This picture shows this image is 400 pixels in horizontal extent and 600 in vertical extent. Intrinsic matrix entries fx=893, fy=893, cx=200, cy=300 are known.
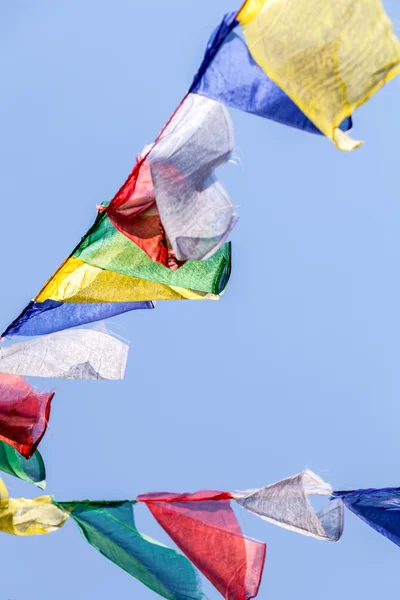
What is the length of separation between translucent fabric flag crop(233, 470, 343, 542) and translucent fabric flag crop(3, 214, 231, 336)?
126cm

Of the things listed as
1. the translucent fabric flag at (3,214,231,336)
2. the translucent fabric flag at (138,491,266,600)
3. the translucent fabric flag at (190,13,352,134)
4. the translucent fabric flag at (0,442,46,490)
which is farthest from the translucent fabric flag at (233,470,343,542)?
the translucent fabric flag at (190,13,352,134)

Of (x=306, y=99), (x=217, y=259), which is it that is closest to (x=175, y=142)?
(x=306, y=99)

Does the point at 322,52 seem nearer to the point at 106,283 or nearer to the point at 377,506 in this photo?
the point at 106,283

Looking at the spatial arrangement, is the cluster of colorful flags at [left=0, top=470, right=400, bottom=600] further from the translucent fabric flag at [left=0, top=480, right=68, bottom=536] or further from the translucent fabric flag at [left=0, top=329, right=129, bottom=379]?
the translucent fabric flag at [left=0, top=329, right=129, bottom=379]

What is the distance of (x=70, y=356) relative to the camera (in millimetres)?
5945

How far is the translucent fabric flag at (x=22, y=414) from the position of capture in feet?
18.4

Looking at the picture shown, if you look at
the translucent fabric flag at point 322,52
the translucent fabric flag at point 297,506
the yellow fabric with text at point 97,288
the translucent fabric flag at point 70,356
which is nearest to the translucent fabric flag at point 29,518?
the translucent fabric flag at point 70,356

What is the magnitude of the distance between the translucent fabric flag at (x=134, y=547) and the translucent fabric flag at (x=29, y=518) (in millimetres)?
83

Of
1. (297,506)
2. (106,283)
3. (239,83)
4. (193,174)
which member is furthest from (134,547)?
(239,83)

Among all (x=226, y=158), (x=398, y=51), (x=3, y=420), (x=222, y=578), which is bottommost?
(x=222, y=578)

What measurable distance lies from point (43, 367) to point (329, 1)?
9.75 feet

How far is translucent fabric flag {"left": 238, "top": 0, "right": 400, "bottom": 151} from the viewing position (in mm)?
4059

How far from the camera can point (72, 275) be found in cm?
545

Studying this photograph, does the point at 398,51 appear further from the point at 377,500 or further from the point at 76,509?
the point at 76,509
